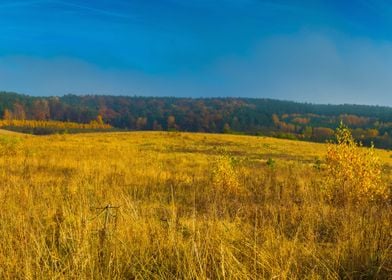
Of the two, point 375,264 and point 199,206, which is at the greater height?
point 375,264

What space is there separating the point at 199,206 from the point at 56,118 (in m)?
198

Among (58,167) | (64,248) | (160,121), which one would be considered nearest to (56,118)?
(160,121)

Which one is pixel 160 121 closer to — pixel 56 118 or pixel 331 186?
pixel 56 118

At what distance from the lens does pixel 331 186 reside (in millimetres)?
9359

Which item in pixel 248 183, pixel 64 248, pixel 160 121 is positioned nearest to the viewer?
pixel 64 248

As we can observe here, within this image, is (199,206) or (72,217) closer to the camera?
(72,217)

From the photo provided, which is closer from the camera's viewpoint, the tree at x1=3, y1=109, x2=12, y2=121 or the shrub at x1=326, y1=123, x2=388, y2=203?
the shrub at x1=326, y1=123, x2=388, y2=203

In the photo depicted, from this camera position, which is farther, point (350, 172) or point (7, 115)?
point (7, 115)

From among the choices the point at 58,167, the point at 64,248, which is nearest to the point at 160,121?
the point at 58,167

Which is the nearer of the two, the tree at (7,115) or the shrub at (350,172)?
the shrub at (350,172)

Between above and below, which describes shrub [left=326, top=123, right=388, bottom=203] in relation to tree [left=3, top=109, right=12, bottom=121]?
above

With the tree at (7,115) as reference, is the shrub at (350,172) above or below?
above

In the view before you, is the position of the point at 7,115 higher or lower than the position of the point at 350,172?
lower

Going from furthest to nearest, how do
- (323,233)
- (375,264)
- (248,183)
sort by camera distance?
(248,183)
(323,233)
(375,264)
